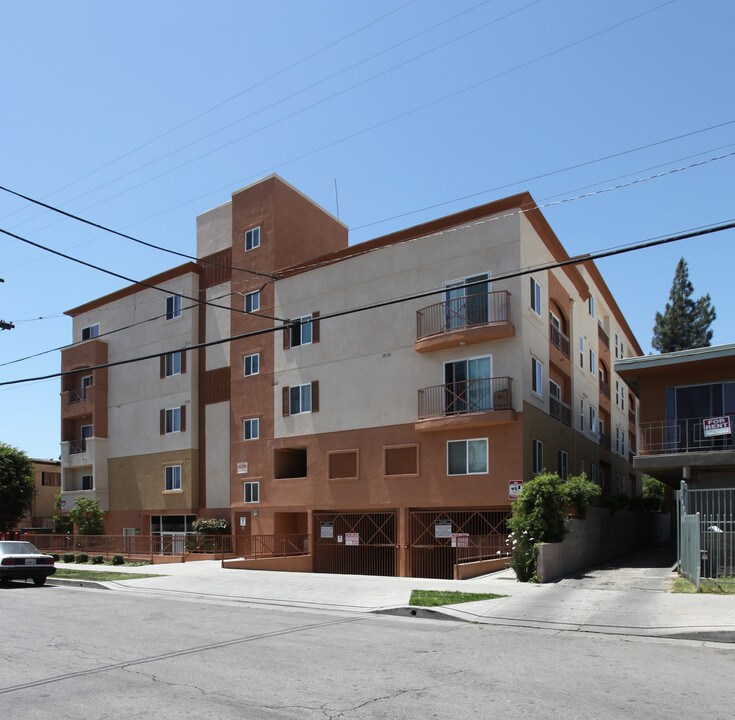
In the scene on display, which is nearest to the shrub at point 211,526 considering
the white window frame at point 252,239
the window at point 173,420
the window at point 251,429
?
the window at point 251,429

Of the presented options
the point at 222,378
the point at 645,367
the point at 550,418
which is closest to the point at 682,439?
the point at 645,367

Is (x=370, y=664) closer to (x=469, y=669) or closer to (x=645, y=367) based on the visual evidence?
(x=469, y=669)

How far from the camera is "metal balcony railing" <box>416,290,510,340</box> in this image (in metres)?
25.3

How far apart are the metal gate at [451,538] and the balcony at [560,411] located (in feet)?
17.3

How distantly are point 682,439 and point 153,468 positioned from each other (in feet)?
83.3

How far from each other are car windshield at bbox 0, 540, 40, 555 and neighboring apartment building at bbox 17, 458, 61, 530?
33307 mm

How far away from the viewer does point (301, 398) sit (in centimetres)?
3089

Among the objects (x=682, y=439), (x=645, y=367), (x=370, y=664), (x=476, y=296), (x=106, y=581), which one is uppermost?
(x=476, y=296)

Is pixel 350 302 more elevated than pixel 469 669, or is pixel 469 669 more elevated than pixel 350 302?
pixel 350 302

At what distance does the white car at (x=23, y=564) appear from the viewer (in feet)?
71.7

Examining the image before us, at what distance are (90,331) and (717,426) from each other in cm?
3344

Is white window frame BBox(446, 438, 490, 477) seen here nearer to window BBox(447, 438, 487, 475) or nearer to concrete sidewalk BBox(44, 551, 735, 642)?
window BBox(447, 438, 487, 475)

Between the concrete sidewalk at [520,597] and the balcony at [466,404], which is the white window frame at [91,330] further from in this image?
the balcony at [466,404]

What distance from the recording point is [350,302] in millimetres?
29484
